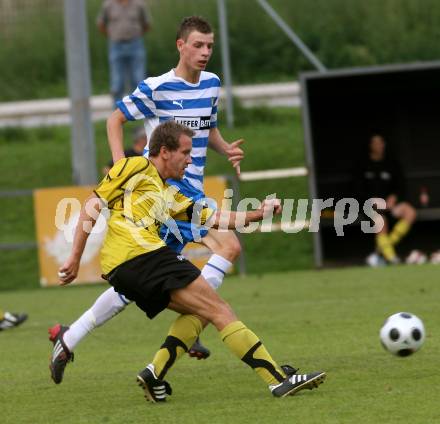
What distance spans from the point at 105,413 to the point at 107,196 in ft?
3.69

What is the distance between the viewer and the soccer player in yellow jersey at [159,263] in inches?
249

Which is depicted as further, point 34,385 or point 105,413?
point 34,385

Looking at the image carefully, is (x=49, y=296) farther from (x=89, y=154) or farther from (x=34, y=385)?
(x=34, y=385)

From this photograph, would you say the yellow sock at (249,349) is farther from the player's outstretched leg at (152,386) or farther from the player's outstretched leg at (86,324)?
the player's outstretched leg at (86,324)

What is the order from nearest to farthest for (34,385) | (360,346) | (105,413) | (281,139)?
(105,413) → (34,385) → (360,346) → (281,139)

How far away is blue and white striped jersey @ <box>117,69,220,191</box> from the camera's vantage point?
7684mm

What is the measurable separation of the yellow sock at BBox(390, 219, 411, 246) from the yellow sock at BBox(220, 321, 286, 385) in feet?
32.8

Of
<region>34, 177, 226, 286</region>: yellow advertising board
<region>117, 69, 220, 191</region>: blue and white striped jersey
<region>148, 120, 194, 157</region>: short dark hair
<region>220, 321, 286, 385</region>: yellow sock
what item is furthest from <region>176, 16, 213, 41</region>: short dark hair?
<region>34, 177, 226, 286</region>: yellow advertising board

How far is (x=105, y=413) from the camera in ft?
20.6

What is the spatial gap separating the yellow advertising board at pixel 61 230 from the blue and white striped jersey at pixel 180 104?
7.43 m

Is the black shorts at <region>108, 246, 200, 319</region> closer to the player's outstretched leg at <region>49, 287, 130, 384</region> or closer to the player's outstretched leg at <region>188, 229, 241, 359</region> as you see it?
the player's outstretched leg at <region>49, 287, 130, 384</region>

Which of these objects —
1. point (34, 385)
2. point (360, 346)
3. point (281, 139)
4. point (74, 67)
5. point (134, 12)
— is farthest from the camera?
point (281, 139)

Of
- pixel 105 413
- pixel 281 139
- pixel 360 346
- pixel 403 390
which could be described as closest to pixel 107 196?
pixel 105 413

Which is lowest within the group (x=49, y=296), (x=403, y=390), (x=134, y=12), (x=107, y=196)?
(x=49, y=296)
